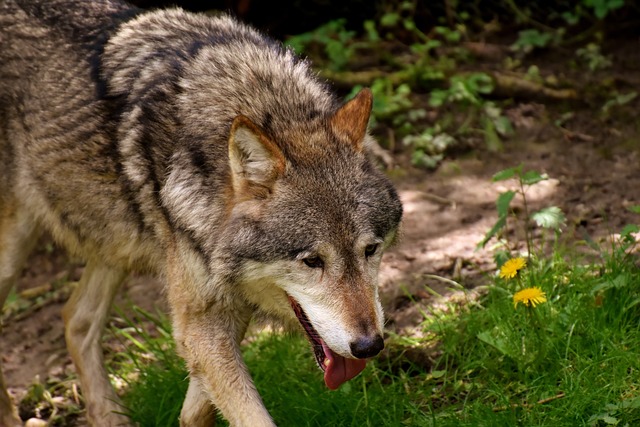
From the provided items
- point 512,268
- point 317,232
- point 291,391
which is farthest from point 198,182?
point 512,268

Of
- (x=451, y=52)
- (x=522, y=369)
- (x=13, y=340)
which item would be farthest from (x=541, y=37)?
(x=13, y=340)

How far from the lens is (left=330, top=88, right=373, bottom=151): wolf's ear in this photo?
4.00 metres

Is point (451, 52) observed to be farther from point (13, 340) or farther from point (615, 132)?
point (13, 340)

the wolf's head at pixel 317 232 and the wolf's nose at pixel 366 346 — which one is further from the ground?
the wolf's head at pixel 317 232

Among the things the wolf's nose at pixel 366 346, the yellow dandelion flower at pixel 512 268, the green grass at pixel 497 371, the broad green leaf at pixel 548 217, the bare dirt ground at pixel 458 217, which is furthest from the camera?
the bare dirt ground at pixel 458 217

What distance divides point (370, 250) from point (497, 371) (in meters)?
1.04

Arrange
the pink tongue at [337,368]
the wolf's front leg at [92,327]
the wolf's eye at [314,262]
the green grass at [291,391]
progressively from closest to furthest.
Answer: the wolf's eye at [314,262]
the pink tongue at [337,368]
the green grass at [291,391]
the wolf's front leg at [92,327]

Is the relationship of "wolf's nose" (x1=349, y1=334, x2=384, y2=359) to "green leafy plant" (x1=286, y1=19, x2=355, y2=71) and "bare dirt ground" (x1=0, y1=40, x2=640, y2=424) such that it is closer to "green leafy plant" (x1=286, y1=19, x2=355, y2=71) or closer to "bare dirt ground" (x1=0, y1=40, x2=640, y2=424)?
"bare dirt ground" (x1=0, y1=40, x2=640, y2=424)

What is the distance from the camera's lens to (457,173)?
6641mm

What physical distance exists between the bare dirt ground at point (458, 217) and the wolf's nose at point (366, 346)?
1.44m

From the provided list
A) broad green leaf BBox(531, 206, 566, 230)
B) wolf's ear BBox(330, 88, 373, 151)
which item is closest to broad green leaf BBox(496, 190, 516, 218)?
broad green leaf BBox(531, 206, 566, 230)

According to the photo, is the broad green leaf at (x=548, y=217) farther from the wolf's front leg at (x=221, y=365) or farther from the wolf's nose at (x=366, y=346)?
the wolf's front leg at (x=221, y=365)

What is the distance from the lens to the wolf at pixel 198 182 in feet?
12.2

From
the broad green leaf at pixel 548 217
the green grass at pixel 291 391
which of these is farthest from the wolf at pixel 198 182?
the broad green leaf at pixel 548 217
